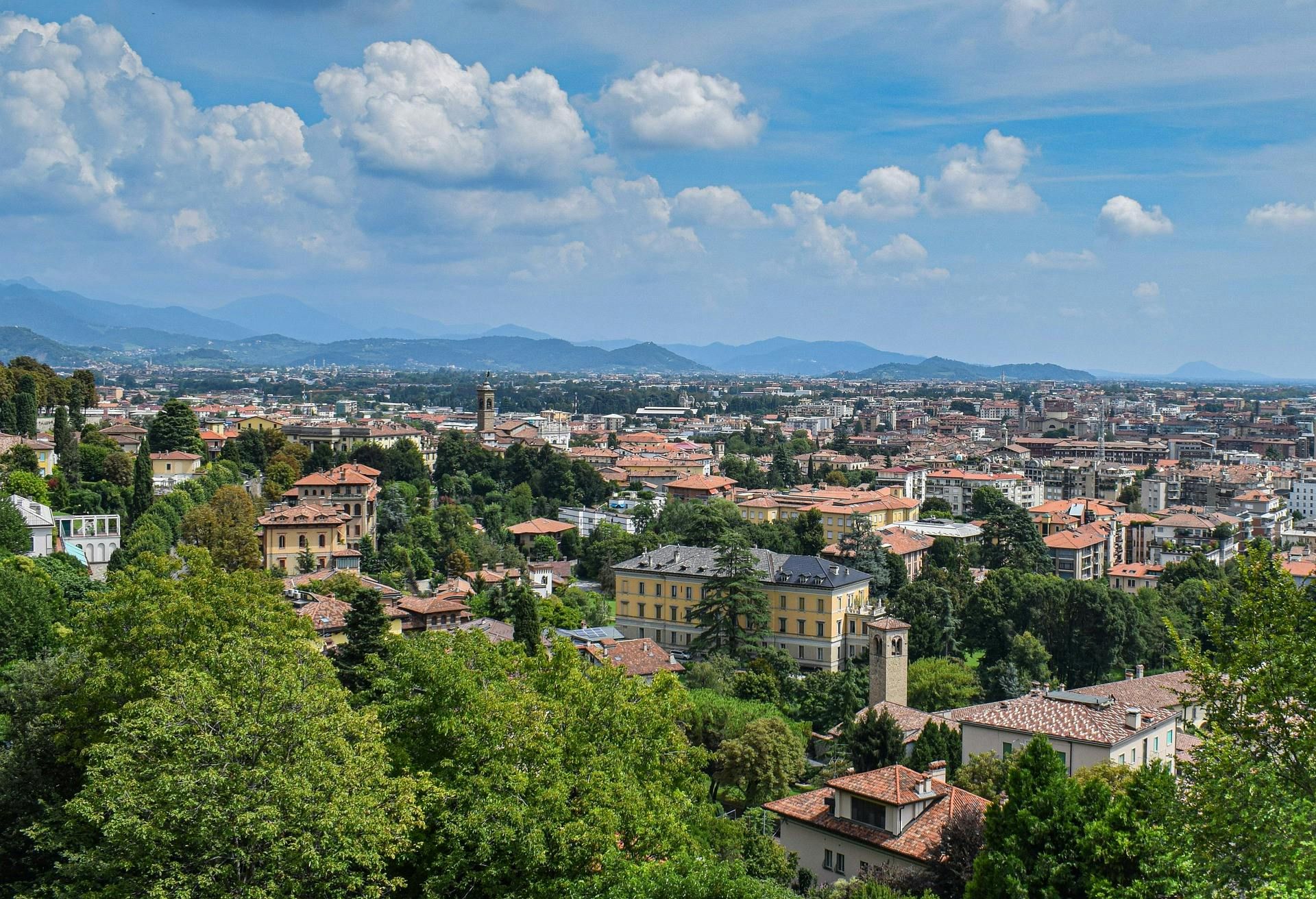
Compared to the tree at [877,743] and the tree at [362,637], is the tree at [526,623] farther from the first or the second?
the tree at [877,743]

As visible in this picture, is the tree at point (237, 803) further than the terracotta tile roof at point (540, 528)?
No

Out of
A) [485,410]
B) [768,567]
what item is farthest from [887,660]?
[485,410]

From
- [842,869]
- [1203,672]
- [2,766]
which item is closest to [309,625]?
[2,766]

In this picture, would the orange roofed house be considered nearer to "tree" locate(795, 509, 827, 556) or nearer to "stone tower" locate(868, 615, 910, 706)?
"stone tower" locate(868, 615, 910, 706)

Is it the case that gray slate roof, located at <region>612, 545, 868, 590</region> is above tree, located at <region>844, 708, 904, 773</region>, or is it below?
above

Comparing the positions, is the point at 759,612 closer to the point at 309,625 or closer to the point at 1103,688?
the point at 1103,688

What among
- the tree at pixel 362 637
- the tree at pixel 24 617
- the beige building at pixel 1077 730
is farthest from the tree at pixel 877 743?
the tree at pixel 24 617

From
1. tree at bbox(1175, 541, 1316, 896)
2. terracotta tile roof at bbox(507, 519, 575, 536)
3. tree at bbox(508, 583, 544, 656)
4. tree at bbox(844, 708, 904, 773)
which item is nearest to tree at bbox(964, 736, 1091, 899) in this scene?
tree at bbox(1175, 541, 1316, 896)
